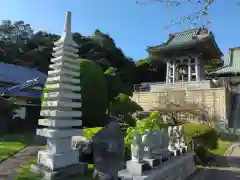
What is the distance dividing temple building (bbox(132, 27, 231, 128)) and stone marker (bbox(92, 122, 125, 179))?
12.6 m

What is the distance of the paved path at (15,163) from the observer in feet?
18.6

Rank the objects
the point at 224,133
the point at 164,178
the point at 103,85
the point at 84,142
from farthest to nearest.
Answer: the point at 224,133 → the point at 103,85 → the point at 84,142 → the point at 164,178

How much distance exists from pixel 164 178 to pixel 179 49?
20800mm

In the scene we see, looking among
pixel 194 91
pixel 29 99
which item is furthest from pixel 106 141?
pixel 194 91

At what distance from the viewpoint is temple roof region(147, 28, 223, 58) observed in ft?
72.1

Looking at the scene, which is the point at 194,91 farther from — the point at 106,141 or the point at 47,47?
the point at 47,47

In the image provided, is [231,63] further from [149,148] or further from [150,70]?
[149,148]

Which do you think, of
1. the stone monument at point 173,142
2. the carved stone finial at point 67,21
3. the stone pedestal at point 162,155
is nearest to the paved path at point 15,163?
the stone pedestal at point 162,155

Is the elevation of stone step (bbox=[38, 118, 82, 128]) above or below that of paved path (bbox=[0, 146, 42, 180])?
above

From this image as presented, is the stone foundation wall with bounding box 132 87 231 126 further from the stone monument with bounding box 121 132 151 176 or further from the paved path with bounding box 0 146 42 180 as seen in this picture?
the stone monument with bounding box 121 132 151 176

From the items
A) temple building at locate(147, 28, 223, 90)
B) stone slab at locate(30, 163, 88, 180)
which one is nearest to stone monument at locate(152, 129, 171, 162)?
stone slab at locate(30, 163, 88, 180)

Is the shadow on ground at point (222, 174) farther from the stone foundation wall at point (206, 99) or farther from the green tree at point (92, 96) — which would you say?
the stone foundation wall at point (206, 99)

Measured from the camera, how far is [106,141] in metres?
5.77

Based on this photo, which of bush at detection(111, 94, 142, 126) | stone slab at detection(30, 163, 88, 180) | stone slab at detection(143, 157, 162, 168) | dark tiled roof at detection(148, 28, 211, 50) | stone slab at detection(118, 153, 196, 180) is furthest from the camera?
dark tiled roof at detection(148, 28, 211, 50)
